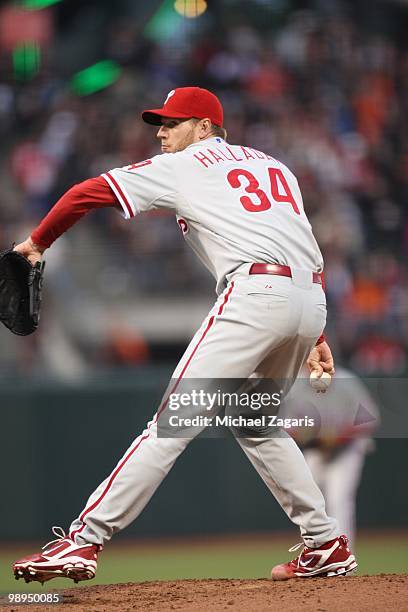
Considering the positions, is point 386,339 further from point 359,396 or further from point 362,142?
point 362,142

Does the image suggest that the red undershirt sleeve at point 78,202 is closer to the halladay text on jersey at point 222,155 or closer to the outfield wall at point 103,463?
the halladay text on jersey at point 222,155

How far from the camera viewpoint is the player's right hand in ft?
11.5

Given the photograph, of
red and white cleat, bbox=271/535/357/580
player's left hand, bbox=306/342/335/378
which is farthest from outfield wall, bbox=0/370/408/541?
player's left hand, bbox=306/342/335/378

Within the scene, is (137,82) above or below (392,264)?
above

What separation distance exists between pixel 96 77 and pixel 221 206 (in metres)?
7.11

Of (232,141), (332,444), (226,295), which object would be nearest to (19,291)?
(226,295)

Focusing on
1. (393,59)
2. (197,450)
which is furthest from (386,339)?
(393,59)

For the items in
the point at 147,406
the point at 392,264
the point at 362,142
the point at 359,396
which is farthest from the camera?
the point at 362,142

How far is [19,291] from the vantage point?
3.64m

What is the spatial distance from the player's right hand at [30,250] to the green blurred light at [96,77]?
6837 millimetres

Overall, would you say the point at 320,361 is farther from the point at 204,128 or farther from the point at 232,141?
the point at 232,141

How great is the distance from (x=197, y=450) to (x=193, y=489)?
276mm

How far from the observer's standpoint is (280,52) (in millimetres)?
10438

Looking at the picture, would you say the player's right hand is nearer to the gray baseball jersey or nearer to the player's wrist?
the player's wrist
